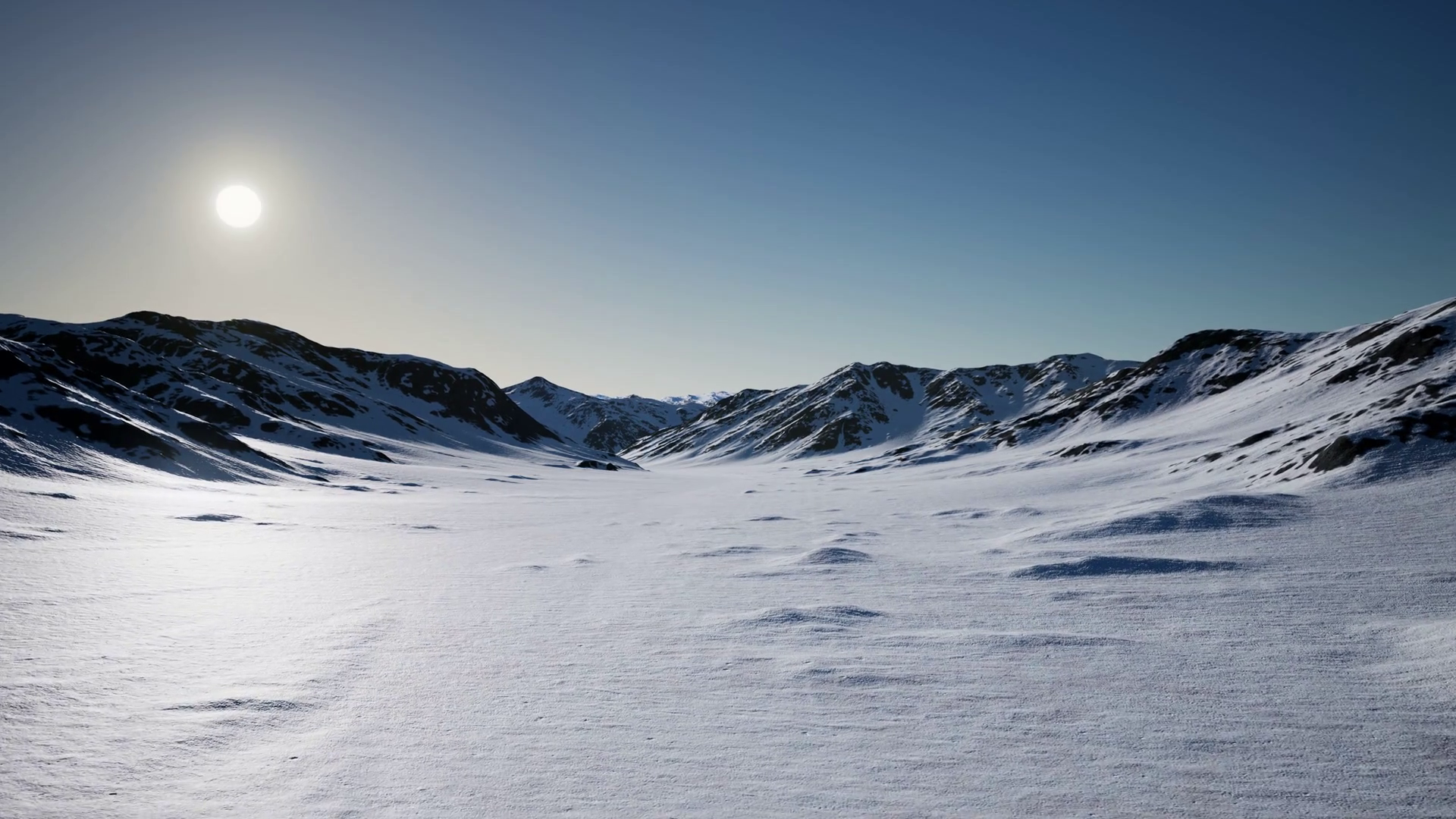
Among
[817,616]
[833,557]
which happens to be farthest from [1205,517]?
[817,616]

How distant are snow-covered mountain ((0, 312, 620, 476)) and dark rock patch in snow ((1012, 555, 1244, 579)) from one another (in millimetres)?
38589

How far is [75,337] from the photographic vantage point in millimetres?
118562

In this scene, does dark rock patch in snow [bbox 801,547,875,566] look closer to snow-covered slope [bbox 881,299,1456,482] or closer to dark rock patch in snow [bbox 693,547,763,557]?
dark rock patch in snow [bbox 693,547,763,557]

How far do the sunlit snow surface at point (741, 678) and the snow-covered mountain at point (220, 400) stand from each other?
29.1 metres

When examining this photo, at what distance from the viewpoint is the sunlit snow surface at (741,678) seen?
4.46 meters

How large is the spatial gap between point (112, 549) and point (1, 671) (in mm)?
9398

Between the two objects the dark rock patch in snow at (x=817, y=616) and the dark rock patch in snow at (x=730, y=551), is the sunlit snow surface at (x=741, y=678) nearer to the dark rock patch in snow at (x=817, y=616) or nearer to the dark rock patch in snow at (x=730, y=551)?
the dark rock patch in snow at (x=817, y=616)

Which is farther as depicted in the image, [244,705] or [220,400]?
[220,400]

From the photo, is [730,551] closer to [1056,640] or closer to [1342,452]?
[1056,640]

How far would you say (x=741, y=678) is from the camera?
22.8 feet

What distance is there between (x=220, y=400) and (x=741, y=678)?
109977 millimetres

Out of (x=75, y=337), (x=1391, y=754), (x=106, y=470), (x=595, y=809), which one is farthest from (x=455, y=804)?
(x=75, y=337)

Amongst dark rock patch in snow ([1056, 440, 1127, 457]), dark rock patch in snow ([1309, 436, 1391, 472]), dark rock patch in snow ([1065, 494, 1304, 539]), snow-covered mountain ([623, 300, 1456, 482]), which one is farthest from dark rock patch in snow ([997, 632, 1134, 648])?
dark rock patch in snow ([1056, 440, 1127, 457])

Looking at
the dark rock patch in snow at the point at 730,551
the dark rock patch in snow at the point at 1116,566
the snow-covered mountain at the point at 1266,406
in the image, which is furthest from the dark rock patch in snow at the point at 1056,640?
the snow-covered mountain at the point at 1266,406
